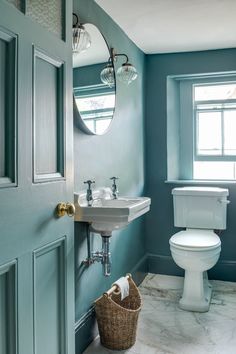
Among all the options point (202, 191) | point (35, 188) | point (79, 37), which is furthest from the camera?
point (202, 191)

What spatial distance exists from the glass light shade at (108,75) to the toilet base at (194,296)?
1.54m

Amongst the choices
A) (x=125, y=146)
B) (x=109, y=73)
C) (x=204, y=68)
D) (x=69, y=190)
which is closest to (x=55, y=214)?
(x=69, y=190)

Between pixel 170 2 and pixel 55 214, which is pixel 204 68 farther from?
pixel 55 214

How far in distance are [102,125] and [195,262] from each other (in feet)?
4.02

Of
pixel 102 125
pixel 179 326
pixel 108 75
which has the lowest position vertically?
pixel 179 326

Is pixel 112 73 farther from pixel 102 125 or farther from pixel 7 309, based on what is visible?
pixel 7 309

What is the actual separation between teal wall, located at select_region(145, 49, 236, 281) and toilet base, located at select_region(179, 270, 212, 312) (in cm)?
68

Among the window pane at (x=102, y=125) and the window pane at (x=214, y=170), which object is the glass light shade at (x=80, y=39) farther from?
the window pane at (x=214, y=170)

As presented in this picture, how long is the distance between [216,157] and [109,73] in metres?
1.64

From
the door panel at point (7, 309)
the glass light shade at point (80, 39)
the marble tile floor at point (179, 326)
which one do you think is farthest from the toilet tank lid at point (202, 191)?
the door panel at point (7, 309)

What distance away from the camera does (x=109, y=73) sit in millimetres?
2410

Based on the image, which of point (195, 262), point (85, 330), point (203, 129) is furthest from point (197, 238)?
point (203, 129)

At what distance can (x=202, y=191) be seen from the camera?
10.1ft

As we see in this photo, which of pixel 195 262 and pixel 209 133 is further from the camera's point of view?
pixel 209 133
